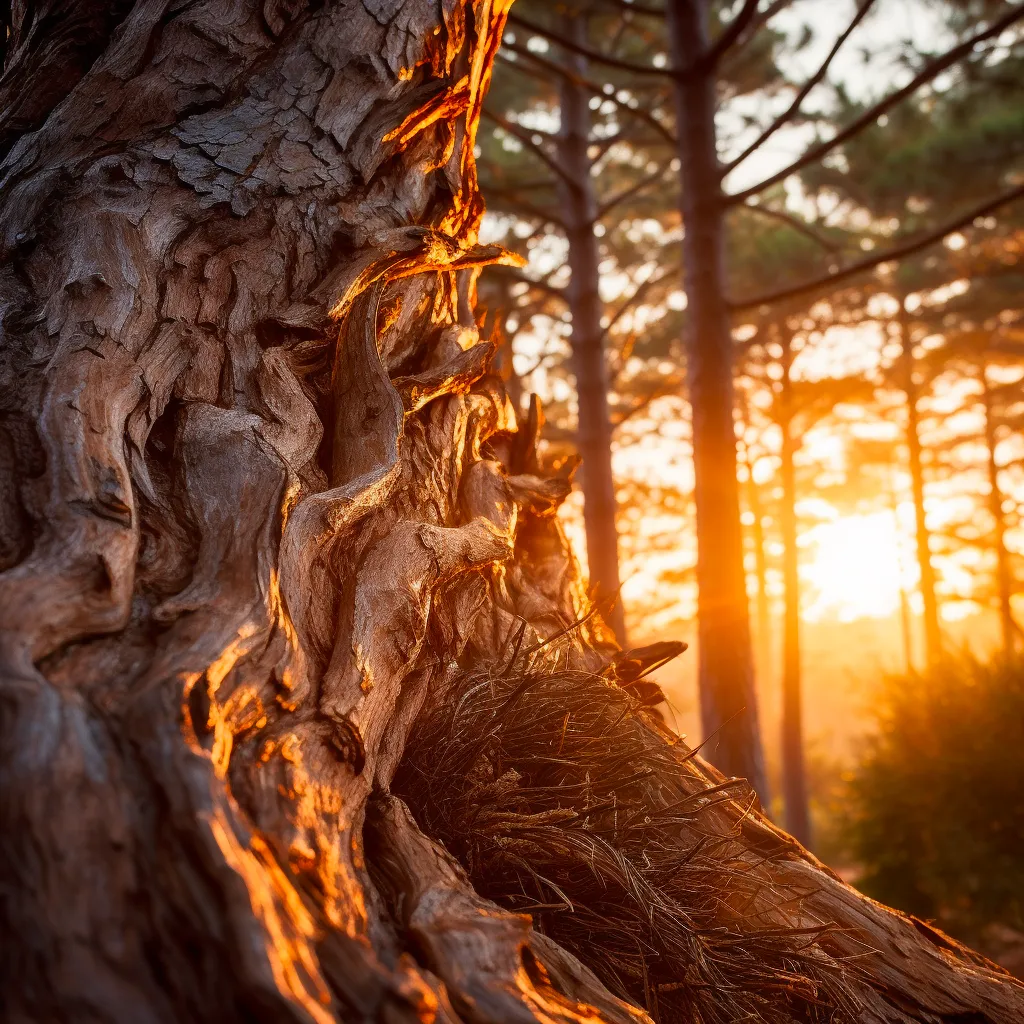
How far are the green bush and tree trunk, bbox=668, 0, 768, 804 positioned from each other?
5.04m

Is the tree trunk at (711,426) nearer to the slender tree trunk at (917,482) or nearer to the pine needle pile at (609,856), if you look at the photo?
the pine needle pile at (609,856)

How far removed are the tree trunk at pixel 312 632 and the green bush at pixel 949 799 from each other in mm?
7475

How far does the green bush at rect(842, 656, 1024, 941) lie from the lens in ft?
26.9

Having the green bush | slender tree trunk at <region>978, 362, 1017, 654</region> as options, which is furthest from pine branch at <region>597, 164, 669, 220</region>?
slender tree trunk at <region>978, 362, 1017, 654</region>

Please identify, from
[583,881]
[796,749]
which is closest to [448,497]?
[583,881]

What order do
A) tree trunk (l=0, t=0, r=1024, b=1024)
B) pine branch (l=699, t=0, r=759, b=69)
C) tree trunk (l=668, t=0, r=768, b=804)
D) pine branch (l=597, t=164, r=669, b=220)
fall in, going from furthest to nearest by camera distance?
pine branch (l=597, t=164, r=669, b=220) → tree trunk (l=668, t=0, r=768, b=804) → pine branch (l=699, t=0, r=759, b=69) → tree trunk (l=0, t=0, r=1024, b=1024)

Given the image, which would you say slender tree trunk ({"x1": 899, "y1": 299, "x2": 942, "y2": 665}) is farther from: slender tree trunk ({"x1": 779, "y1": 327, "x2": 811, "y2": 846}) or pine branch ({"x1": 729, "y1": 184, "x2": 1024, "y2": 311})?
pine branch ({"x1": 729, "y1": 184, "x2": 1024, "y2": 311})

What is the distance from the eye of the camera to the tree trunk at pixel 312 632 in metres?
1.11

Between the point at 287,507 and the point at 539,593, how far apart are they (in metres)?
1.17

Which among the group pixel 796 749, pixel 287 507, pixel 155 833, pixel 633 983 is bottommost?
pixel 796 749

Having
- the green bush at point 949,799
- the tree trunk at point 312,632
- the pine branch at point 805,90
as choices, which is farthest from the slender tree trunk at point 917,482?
the tree trunk at point 312,632

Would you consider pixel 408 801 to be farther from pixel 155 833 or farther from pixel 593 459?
pixel 593 459

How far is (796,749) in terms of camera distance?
14188 mm

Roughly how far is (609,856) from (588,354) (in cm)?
576
